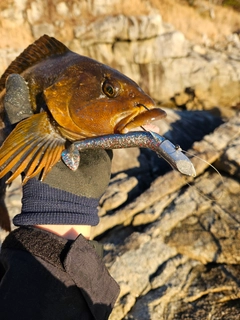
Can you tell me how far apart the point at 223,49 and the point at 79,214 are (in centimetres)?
1147

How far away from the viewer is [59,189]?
1825 mm

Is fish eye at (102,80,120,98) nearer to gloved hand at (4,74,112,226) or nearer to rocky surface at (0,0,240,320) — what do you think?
gloved hand at (4,74,112,226)

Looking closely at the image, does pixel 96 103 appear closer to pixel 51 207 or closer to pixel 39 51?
pixel 51 207

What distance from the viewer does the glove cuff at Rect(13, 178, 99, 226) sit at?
1.72m

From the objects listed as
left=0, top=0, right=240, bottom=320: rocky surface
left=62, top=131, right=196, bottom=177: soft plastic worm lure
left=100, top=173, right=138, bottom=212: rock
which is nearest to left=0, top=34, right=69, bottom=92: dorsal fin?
left=62, top=131, right=196, bottom=177: soft plastic worm lure

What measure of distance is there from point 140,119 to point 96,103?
31 centimetres

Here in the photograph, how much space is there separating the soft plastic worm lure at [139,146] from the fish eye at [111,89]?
28cm

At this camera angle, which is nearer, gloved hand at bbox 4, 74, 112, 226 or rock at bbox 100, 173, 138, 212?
gloved hand at bbox 4, 74, 112, 226

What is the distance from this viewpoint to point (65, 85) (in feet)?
6.17

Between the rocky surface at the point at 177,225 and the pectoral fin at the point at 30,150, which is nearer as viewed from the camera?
the pectoral fin at the point at 30,150

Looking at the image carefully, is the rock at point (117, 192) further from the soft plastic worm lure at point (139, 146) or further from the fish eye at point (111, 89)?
the fish eye at point (111, 89)

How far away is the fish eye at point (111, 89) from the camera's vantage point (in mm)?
1803

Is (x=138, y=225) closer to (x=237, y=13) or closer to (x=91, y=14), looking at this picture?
(x=91, y=14)

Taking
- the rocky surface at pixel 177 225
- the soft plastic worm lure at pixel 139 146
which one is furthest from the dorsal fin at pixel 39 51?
the rocky surface at pixel 177 225
